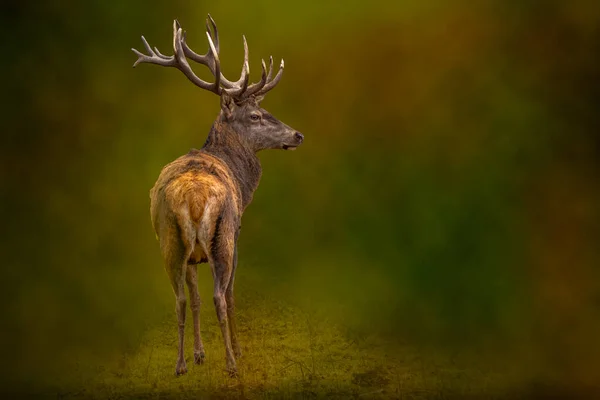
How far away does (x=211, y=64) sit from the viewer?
12.0 meters

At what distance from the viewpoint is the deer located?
397 inches

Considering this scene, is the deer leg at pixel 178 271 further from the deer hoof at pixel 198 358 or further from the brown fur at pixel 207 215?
the deer hoof at pixel 198 358

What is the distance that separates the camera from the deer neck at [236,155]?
11.6 m

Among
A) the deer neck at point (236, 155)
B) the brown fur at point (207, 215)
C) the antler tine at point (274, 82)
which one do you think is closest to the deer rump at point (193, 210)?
the brown fur at point (207, 215)

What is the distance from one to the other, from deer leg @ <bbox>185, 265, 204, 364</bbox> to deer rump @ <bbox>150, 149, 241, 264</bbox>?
37 cm

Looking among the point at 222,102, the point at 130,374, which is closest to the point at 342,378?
the point at 130,374

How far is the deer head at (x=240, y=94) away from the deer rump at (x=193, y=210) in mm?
1124

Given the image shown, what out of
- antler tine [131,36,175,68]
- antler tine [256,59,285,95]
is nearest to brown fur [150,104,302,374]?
antler tine [256,59,285,95]

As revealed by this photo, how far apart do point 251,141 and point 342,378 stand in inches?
118

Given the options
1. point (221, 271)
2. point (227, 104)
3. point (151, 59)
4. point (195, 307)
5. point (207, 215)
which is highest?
point (151, 59)

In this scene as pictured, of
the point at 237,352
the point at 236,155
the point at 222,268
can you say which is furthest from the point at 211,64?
the point at 237,352

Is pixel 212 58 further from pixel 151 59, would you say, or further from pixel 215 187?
pixel 215 187

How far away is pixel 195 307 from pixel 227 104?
2.53 meters

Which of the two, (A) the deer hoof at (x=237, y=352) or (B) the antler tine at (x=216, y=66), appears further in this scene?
(B) the antler tine at (x=216, y=66)
